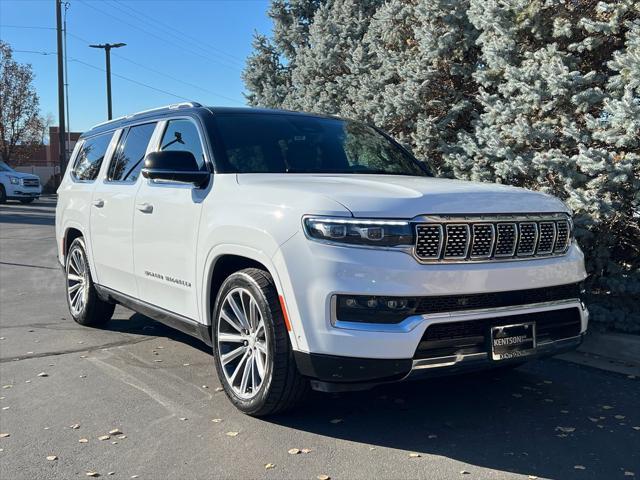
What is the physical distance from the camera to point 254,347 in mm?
4035

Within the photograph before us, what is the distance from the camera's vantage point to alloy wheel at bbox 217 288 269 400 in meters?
3.97

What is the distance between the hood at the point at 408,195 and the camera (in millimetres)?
3500

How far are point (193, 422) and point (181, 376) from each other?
98cm

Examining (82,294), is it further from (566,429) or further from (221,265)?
(566,429)

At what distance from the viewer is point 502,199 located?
3.86 m

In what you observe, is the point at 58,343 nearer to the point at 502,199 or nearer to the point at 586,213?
the point at 502,199

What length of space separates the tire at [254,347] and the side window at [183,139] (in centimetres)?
107

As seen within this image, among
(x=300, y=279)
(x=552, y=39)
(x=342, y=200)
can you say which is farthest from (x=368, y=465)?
(x=552, y=39)

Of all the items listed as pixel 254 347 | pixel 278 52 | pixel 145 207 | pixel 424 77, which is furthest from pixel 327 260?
pixel 278 52

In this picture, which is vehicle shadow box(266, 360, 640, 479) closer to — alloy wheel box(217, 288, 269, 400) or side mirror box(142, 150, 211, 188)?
alloy wheel box(217, 288, 269, 400)

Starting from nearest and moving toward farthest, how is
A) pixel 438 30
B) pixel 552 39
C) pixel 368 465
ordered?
pixel 368 465
pixel 552 39
pixel 438 30

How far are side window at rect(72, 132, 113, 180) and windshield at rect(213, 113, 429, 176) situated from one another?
2.12 metres

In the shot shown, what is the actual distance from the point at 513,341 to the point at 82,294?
179 inches

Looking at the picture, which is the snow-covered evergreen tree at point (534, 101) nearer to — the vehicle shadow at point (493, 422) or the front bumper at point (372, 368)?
the vehicle shadow at point (493, 422)
